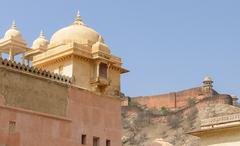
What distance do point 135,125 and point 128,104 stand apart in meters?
4.46

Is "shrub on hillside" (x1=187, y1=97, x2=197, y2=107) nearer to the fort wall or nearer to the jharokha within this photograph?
the jharokha

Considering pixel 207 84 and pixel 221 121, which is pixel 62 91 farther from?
pixel 207 84

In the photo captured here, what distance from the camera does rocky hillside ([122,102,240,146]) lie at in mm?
65062

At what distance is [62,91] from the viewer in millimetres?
17312

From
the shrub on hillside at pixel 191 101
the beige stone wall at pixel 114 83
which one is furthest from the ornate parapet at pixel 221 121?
the shrub on hillside at pixel 191 101

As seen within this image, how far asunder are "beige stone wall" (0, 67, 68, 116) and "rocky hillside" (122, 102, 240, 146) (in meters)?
45.5

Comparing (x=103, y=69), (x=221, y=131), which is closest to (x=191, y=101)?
(x=221, y=131)

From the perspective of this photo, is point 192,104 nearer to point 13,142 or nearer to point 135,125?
point 135,125

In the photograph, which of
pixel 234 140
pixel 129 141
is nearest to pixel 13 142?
pixel 234 140

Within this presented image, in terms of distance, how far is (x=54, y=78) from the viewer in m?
17.2

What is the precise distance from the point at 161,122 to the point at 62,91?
56308 millimetres

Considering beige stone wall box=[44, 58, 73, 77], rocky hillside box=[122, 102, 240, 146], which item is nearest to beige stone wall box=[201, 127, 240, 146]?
beige stone wall box=[44, 58, 73, 77]

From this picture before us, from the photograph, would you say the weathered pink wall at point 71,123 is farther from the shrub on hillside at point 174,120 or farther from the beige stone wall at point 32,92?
the shrub on hillside at point 174,120

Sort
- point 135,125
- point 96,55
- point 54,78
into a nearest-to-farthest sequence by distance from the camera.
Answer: point 54,78, point 96,55, point 135,125
